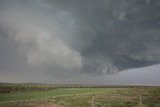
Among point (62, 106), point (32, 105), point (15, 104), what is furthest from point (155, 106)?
point (15, 104)

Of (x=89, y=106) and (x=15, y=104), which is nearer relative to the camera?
(x=89, y=106)

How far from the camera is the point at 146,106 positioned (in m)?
56.4

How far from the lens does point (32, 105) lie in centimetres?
5775

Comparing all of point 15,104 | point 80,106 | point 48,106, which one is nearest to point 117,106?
point 80,106

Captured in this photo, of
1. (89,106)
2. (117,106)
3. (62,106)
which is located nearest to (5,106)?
(62,106)

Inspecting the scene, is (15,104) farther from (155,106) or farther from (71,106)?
(155,106)

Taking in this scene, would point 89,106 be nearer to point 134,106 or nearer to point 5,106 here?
point 134,106

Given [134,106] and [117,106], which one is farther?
[117,106]

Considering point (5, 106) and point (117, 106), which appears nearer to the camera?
point (5, 106)

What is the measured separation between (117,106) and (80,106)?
8044mm

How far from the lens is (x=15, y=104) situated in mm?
60625

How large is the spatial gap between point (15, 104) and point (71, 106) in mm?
11845

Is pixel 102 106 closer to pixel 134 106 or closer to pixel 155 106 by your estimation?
pixel 134 106

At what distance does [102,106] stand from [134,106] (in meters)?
5.94
